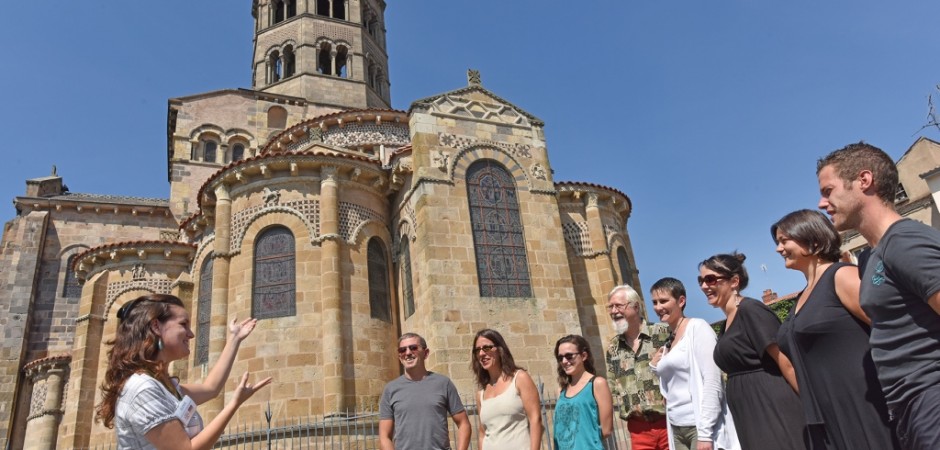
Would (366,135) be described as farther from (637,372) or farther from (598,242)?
(637,372)

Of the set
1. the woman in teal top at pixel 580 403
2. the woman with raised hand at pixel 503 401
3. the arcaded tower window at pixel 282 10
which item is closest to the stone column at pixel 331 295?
the woman with raised hand at pixel 503 401

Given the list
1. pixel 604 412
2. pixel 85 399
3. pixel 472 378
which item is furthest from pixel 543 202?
pixel 85 399

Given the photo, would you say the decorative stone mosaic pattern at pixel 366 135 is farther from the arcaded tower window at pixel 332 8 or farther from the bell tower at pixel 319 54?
the arcaded tower window at pixel 332 8

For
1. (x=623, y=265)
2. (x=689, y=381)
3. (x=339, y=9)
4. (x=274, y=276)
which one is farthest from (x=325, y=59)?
(x=689, y=381)

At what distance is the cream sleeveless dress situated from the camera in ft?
16.1

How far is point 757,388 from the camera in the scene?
358 centimetres

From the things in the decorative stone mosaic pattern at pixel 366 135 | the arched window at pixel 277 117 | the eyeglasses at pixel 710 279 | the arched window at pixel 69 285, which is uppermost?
the arched window at pixel 277 117

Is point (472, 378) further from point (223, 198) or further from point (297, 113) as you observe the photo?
point (297, 113)

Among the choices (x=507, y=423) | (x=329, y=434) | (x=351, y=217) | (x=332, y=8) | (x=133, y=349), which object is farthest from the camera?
(x=332, y=8)

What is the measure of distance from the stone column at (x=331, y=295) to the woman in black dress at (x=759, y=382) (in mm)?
→ 10163

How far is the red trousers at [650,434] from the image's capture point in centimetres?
480

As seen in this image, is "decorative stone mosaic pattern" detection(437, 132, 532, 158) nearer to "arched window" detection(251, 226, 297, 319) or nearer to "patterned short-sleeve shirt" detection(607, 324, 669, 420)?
"arched window" detection(251, 226, 297, 319)

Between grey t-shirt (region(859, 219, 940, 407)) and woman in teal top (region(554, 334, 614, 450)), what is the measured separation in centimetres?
254

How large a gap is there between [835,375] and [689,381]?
1.45 m
